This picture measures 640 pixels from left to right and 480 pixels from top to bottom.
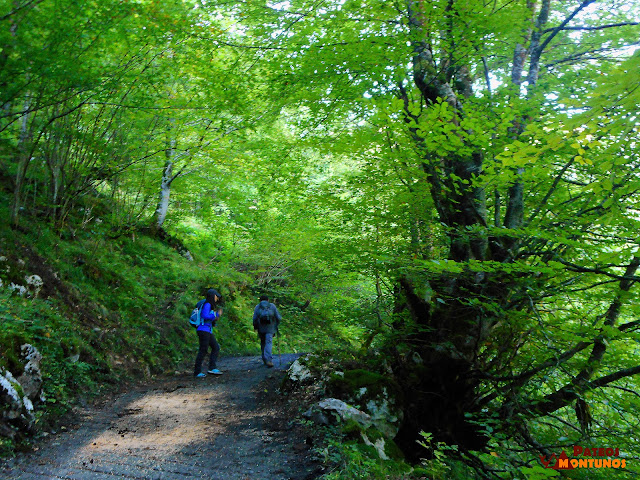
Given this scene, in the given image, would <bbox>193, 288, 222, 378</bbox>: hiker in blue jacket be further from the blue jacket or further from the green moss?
the green moss

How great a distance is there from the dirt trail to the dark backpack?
6.41 ft

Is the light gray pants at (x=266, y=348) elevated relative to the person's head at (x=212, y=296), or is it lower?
lower

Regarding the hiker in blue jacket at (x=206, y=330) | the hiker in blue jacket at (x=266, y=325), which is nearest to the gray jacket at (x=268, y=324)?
the hiker in blue jacket at (x=266, y=325)

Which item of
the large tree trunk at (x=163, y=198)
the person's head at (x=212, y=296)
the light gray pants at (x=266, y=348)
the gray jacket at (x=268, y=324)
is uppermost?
the large tree trunk at (x=163, y=198)

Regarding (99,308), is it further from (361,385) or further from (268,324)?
(361,385)

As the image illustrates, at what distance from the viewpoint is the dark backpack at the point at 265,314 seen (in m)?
9.17

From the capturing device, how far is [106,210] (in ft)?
40.0

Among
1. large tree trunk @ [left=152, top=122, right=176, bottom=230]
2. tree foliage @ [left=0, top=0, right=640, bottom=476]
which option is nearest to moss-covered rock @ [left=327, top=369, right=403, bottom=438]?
tree foliage @ [left=0, top=0, right=640, bottom=476]

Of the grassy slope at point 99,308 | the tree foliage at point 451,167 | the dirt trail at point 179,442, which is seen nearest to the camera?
the dirt trail at point 179,442

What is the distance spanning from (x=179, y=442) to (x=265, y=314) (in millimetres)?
4372

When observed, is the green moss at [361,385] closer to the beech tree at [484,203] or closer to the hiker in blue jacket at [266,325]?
the beech tree at [484,203]

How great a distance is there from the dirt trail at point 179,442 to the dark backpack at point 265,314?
77.0 inches

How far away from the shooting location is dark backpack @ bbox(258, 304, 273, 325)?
361 inches

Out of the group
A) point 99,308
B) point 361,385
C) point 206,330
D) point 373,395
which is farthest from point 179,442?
point 99,308
